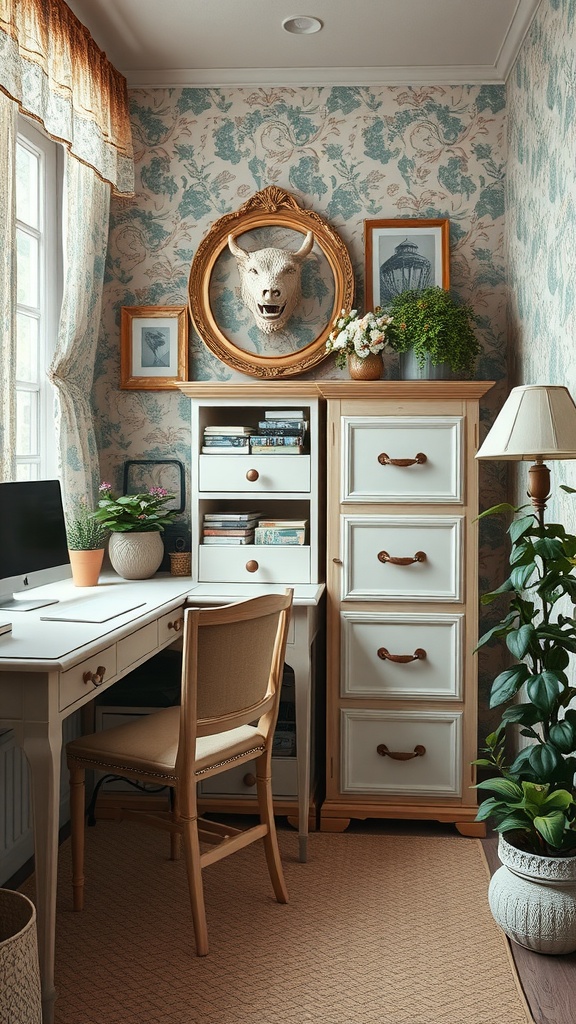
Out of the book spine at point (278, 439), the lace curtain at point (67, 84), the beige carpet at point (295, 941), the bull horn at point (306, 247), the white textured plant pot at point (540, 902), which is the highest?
the lace curtain at point (67, 84)

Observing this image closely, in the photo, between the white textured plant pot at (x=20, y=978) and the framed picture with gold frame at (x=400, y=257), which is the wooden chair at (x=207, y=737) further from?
the framed picture with gold frame at (x=400, y=257)

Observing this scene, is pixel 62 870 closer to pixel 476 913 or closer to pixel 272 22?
pixel 476 913

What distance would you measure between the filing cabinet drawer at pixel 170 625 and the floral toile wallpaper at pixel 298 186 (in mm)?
944

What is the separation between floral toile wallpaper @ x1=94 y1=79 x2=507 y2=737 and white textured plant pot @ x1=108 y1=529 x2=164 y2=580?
0.43 m

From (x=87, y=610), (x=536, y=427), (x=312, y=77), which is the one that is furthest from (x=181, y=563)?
(x=312, y=77)

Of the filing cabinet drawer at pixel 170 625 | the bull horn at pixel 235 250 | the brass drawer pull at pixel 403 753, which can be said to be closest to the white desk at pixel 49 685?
the filing cabinet drawer at pixel 170 625

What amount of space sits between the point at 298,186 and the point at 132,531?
4.98 feet

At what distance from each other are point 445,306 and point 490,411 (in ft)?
1.75

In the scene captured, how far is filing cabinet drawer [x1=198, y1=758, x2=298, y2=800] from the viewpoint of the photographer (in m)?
3.30

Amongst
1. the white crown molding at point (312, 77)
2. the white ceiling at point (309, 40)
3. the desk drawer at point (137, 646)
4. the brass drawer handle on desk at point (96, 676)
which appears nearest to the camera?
the brass drawer handle on desk at point (96, 676)

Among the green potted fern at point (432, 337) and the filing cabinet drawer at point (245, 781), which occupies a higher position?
the green potted fern at point (432, 337)

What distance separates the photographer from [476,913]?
2607mm

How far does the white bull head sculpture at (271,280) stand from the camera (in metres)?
3.47

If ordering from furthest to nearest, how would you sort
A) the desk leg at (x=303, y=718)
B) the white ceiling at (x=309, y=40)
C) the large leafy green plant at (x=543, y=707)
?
1. the white ceiling at (x=309, y=40)
2. the desk leg at (x=303, y=718)
3. the large leafy green plant at (x=543, y=707)
